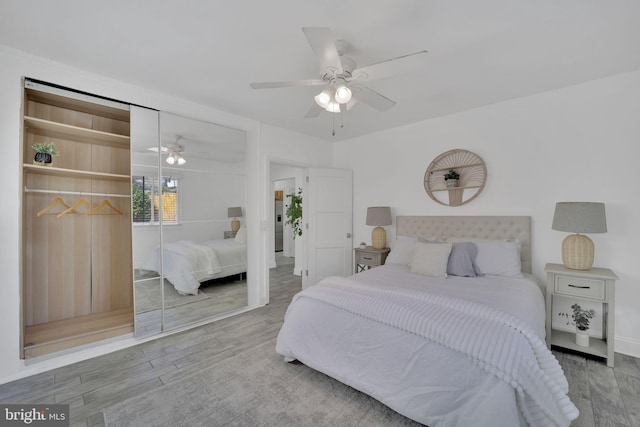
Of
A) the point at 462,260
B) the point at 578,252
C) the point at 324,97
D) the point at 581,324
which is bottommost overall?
the point at 581,324

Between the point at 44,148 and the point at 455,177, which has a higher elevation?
the point at 44,148

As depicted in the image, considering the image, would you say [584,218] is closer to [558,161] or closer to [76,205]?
[558,161]

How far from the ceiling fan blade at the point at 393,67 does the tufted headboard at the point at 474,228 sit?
243cm

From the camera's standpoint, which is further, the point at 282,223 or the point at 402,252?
the point at 282,223

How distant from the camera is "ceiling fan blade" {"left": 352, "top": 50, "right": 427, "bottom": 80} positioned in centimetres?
168

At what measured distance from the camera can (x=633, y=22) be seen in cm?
191

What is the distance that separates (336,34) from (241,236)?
2730mm

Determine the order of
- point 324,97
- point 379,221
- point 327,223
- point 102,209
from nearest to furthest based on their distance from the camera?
point 324,97 → point 102,209 → point 379,221 → point 327,223

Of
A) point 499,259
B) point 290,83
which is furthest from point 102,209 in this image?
point 499,259

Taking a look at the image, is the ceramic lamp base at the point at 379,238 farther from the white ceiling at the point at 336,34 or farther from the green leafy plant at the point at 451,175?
the white ceiling at the point at 336,34

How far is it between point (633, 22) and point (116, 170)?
4854mm

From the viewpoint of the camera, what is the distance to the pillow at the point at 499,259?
2.86m

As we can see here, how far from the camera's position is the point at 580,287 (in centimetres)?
256

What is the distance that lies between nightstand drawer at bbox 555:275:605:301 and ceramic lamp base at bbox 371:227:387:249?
6.94ft
